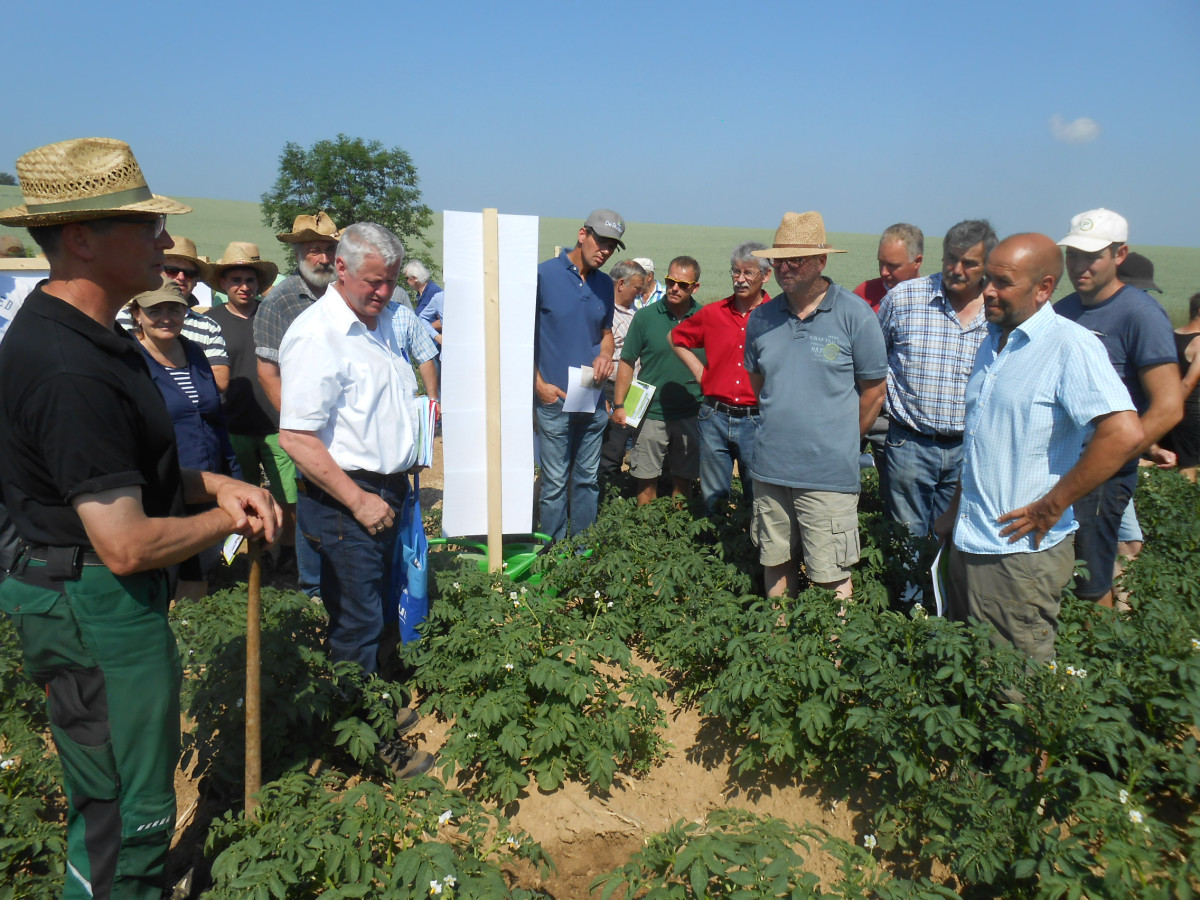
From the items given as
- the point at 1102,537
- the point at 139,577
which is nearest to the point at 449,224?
the point at 139,577

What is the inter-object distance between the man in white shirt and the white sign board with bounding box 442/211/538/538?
1.08 metres

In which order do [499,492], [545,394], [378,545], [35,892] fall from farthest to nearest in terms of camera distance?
[545,394], [499,492], [378,545], [35,892]

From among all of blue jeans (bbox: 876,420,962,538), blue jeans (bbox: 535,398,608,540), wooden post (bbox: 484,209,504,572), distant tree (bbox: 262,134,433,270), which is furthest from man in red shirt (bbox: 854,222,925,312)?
distant tree (bbox: 262,134,433,270)

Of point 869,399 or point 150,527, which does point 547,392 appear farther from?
point 150,527

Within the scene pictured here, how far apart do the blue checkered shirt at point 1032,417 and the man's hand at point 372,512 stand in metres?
2.39

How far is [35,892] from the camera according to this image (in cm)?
247

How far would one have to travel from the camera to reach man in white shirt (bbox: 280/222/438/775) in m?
3.08

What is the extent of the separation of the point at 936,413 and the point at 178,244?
5.28 meters

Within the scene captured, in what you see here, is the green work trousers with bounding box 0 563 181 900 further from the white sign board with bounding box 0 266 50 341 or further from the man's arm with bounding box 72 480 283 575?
the white sign board with bounding box 0 266 50 341

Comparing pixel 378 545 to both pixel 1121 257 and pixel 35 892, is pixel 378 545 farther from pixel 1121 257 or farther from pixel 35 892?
pixel 1121 257

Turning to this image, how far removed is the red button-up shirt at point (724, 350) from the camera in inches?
197

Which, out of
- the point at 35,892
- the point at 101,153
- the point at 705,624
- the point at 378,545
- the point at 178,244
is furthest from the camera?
the point at 178,244

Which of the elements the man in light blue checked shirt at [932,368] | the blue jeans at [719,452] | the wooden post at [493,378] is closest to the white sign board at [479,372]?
the wooden post at [493,378]

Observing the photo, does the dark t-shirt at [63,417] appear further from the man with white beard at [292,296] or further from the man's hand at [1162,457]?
the man's hand at [1162,457]
